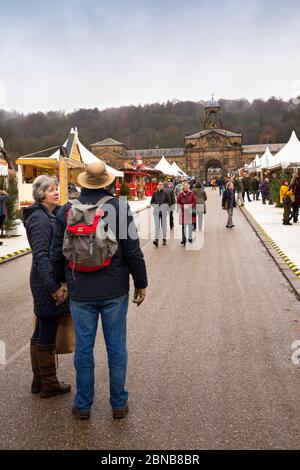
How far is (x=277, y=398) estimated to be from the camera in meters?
4.12

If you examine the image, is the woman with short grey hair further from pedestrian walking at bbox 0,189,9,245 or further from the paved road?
pedestrian walking at bbox 0,189,9,245

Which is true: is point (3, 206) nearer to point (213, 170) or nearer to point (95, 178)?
point (95, 178)

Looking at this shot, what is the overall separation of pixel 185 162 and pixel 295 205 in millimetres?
101163

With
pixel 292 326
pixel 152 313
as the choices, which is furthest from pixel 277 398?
pixel 152 313

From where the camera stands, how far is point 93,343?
3826 millimetres

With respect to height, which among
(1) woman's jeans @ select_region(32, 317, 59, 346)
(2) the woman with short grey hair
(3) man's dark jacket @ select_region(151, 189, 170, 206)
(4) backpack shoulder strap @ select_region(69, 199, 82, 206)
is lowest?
(1) woman's jeans @ select_region(32, 317, 59, 346)

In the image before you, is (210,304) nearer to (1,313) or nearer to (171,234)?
(1,313)

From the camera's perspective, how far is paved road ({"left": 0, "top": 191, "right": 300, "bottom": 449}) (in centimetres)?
Result: 353

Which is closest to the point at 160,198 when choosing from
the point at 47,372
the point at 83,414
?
the point at 47,372

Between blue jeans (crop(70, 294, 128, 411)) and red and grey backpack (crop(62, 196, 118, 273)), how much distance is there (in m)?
0.36

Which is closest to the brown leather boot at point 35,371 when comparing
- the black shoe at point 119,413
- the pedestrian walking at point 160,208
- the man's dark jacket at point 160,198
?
the black shoe at point 119,413

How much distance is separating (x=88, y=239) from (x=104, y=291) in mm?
450

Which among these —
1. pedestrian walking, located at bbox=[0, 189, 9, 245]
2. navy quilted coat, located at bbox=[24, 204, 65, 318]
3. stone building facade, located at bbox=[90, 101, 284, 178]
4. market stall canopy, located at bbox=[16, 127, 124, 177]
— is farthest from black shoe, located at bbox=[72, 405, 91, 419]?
stone building facade, located at bbox=[90, 101, 284, 178]

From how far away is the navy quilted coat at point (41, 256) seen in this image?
4.00 meters
